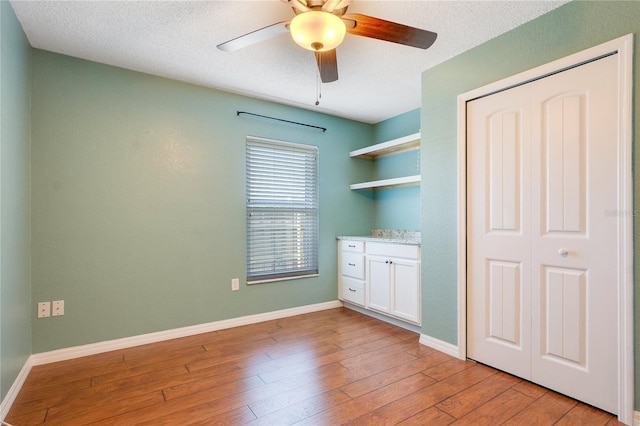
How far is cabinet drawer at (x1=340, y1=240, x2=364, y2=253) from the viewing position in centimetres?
365

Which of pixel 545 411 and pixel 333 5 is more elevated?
pixel 333 5

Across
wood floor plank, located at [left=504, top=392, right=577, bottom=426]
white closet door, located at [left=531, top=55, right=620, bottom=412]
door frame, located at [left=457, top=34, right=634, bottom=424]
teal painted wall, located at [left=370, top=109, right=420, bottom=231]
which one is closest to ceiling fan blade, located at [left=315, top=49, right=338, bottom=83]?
white closet door, located at [left=531, top=55, right=620, bottom=412]

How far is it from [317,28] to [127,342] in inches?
112

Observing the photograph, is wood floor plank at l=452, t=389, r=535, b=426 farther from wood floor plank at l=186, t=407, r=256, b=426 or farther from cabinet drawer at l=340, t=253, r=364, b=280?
cabinet drawer at l=340, t=253, r=364, b=280

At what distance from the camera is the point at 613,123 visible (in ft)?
5.78

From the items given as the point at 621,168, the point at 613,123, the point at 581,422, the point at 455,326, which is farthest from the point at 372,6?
the point at 581,422

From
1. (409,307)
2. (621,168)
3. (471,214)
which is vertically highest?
(621,168)

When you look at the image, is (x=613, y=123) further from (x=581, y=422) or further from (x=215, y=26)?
(x=215, y=26)

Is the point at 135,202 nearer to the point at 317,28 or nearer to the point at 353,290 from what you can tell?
the point at 317,28

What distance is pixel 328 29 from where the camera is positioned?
1589mm

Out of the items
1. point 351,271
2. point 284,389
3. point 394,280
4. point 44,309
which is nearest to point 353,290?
point 351,271

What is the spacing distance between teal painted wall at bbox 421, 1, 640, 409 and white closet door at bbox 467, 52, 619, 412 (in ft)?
0.47

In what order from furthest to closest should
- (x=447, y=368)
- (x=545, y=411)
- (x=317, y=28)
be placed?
(x=447, y=368)
(x=545, y=411)
(x=317, y=28)

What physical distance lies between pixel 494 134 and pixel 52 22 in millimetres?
3112
